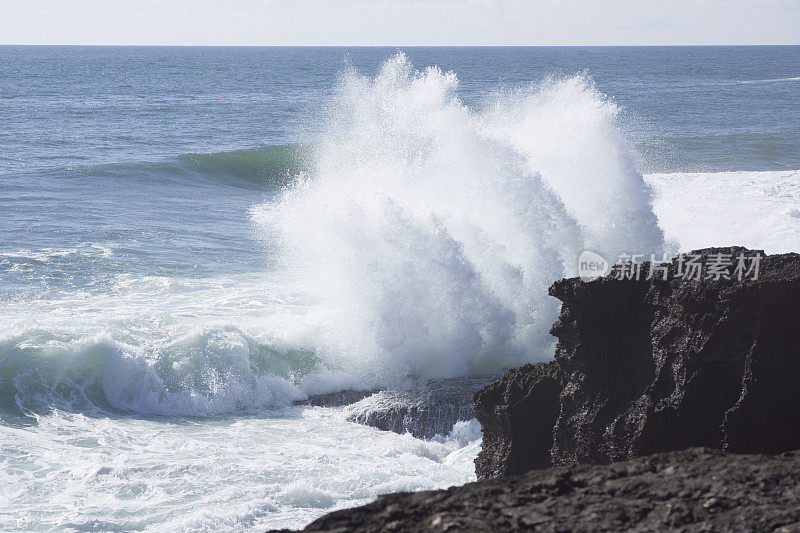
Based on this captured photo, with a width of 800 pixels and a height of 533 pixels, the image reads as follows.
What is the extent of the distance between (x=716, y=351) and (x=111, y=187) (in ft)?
61.7

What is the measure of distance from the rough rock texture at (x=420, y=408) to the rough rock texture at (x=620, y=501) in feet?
16.8

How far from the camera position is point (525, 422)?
21.7 feet

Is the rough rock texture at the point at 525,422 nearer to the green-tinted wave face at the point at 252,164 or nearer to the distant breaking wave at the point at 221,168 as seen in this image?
the distant breaking wave at the point at 221,168

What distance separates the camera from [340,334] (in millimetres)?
11094

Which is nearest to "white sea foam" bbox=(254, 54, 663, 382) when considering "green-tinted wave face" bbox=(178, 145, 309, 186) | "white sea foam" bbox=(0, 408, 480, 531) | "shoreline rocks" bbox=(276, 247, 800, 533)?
"white sea foam" bbox=(0, 408, 480, 531)

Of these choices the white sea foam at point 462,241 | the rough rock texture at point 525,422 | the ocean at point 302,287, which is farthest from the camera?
the white sea foam at point 462,241

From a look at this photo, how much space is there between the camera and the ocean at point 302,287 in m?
7.79

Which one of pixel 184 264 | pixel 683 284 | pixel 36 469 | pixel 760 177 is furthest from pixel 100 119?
pixel 683 284

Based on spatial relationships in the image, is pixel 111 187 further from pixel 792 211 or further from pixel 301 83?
pixel 301 83

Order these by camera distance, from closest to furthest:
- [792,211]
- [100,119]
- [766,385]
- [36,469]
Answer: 1. [766,385]
2. [36,469]
3. [792,211]
4. [100,119]

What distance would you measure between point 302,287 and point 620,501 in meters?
10.5

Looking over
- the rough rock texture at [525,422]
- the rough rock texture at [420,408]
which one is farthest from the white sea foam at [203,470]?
the rough rock texture at [525,422]

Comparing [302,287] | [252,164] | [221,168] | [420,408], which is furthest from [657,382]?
[252,164]

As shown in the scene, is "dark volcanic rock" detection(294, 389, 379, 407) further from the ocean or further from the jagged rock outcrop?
the jagged rock outcrop
